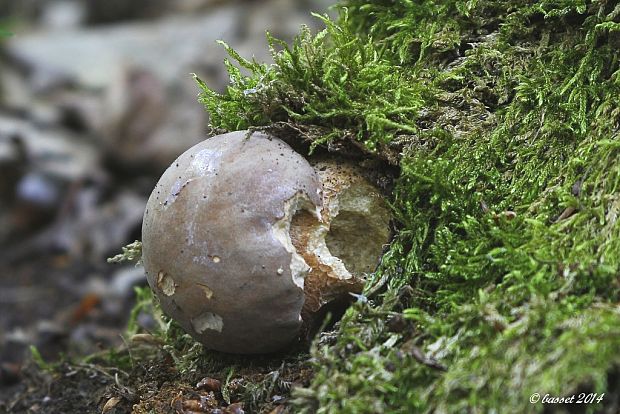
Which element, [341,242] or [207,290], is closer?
[207,290]

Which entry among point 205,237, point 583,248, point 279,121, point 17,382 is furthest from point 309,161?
point 17,382

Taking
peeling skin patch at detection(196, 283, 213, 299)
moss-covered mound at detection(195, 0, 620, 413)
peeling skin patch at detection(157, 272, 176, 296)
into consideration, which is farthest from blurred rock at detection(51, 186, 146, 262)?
peeling skin patch at detection(196, 283, 213, 299)

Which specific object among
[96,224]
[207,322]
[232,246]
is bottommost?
[96,224]

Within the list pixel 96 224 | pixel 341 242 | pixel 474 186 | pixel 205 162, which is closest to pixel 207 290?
pixel 205 162

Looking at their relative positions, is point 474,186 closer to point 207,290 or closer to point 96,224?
point 207,290

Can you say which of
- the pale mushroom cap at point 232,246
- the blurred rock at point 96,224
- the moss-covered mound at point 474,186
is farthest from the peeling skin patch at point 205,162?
the blurred rock at point 96,224

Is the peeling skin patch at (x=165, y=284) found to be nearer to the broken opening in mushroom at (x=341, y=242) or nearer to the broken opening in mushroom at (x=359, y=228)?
the broken opening in mushroom at (x=341, y=242)

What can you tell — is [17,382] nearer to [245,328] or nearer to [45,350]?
[45,350]

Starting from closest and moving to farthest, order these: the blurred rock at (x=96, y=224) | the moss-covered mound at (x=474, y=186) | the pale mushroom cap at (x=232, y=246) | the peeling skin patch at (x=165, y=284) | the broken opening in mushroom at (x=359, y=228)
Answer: the moss-covered mound at (x=474, y=186), the pale mushroom cap at (x=232, y=246), the peeling skin patch at (x=165, y=284), the broken opening in mushroom at (x=359, y=228), the blurred rock at (x=96, y=224)
